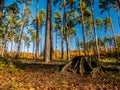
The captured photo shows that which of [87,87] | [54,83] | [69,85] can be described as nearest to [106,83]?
[87,87]

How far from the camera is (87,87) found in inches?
292

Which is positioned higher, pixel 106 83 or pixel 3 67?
pixel 3 67

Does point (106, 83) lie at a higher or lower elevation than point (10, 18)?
lower

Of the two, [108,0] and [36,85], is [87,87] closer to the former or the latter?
[36,85]

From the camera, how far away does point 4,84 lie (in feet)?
25.1

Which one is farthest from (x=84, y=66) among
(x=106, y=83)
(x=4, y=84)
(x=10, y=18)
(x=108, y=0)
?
(x=10, y=18)

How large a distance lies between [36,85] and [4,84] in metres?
1.27

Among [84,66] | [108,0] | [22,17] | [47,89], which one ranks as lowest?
[47,89]

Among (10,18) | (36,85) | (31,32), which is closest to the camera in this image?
(36,85)

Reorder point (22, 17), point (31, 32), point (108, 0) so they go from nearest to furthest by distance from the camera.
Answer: point (108, 0)
point (22, 17)
point (31, 32)

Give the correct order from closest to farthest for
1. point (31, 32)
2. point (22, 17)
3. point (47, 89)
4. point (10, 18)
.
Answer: point (47, 89)
point (22, 17)
point (10, 18)
point (31, 32)

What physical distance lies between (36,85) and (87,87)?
2036mm

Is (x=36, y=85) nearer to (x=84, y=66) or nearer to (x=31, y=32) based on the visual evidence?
(x=84, y=66)

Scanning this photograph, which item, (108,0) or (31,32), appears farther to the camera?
(31,32)
